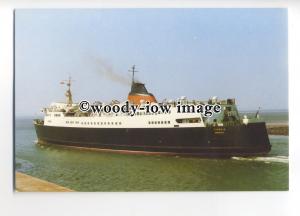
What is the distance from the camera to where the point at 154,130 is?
2.07m

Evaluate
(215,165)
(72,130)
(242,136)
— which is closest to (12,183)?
(72,130)

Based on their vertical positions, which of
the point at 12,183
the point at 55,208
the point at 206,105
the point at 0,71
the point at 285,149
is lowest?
the point at 55,208

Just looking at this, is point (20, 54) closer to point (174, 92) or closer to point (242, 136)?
point (174, 92)

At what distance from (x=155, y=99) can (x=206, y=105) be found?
283 millimetres

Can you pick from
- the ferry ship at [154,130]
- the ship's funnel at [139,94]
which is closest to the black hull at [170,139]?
the ferry ship at [154,130]

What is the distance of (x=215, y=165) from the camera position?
6.66 feet

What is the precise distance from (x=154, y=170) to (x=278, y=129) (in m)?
0.71

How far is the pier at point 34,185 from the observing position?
2021 millimetres

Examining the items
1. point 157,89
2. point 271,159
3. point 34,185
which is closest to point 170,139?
point 157,89

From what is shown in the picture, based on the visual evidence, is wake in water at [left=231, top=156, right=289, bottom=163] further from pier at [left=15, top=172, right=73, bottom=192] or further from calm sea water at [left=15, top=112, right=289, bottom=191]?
pier at [left=15, top=172, right=73, bottom=192]

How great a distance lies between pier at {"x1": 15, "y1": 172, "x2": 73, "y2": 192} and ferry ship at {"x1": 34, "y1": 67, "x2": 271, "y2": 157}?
8.3 inches

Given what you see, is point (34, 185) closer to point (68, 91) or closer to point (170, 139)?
point (68, 91)

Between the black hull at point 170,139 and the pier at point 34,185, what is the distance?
22 centimetres

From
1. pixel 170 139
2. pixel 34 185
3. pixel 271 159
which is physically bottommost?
pixel 34 185
